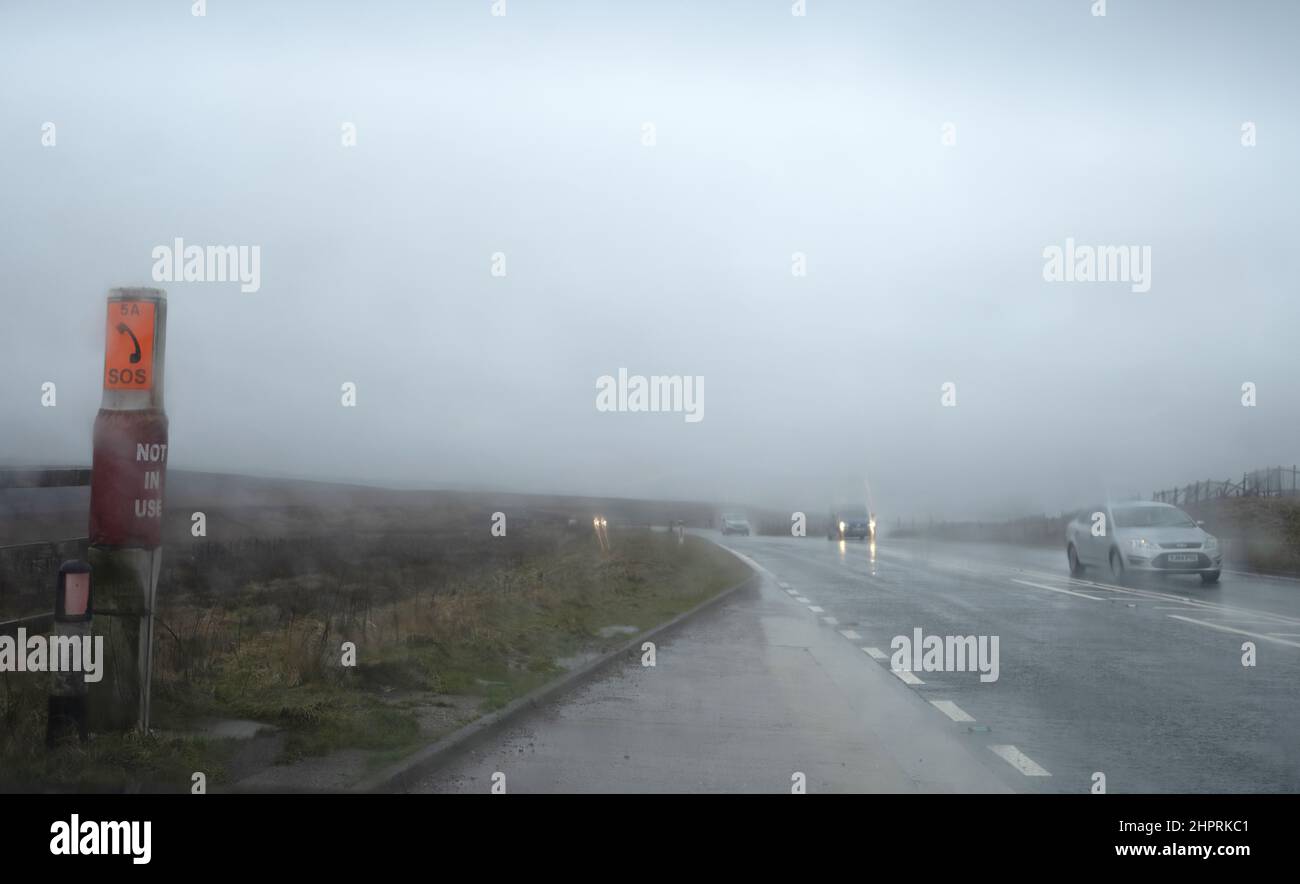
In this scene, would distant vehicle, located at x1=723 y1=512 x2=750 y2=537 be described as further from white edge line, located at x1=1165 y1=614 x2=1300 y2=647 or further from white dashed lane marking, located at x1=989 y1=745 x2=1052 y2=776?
white dashed lane marking, located at x1=989 y1=745 x2=1052 y2=776

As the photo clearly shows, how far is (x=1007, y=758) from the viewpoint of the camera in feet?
25.1

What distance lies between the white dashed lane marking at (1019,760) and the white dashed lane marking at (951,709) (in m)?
1.21

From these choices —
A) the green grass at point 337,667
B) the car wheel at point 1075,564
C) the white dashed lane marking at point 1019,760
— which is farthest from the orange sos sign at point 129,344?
the car wheel at point 1075,564

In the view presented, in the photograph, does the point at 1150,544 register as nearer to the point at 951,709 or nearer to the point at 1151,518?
the point at 1151,518

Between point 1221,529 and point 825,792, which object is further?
point 1221,529

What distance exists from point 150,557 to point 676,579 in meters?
18.2

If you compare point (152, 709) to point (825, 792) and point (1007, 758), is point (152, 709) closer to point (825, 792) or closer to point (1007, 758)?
point (825, 792)

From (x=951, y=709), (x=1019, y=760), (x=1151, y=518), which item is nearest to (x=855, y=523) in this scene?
(x=1151, y=518)

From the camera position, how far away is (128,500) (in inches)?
279

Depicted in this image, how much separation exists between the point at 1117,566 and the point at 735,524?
46057 mm

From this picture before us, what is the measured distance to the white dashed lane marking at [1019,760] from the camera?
7.21 metres

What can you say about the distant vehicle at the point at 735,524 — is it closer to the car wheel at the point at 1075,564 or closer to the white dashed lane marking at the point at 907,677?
the car wheel at the point at 1075,564

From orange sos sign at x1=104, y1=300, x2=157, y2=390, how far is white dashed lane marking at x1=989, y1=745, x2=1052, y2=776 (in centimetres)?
627
